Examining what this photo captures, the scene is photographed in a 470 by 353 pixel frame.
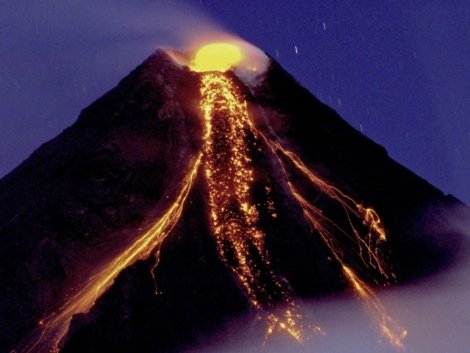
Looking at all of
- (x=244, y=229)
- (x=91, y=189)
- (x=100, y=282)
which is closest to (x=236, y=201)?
(x=244, y=229)

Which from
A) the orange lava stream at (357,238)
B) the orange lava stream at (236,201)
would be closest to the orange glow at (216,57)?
the orange lava stream at (236,201)

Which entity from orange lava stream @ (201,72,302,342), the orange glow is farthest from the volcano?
the orange glow

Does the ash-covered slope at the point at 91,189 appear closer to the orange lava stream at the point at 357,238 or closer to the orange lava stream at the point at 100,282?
the orange lava stream at the point at 100,282

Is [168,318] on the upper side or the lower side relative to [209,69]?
lower

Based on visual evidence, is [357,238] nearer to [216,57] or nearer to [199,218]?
[199,218]

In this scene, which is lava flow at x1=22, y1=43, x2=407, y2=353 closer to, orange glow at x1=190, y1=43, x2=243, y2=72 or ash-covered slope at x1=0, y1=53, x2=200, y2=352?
ash-covered slope at x1=0, y1=53, x2=200, y2=352

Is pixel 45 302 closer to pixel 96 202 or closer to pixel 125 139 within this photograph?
pixel 96 202

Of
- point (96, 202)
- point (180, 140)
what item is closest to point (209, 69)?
point (180, 140)
